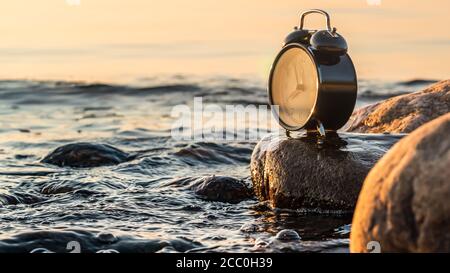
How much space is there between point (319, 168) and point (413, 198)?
234cm

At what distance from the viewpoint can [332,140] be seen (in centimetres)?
567

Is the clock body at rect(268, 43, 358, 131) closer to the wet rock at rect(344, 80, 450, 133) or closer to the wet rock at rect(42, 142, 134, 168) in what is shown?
the wet rock at rect(344, 80, 450, 133)

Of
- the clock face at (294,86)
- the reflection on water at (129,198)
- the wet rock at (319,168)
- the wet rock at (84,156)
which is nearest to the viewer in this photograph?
the reflection on water at (129,198)

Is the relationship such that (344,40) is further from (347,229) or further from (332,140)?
(347,229)

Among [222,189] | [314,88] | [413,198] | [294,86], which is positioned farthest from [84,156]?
[413,198]

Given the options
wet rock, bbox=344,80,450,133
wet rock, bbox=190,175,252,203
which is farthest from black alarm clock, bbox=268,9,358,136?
wet rock, bbox=344,80,450,133

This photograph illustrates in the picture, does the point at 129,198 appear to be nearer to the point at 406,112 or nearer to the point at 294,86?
the point at 294,86

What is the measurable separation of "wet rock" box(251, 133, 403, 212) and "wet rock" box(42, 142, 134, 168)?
2589 mm

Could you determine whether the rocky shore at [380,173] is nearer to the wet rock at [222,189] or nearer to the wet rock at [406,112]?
the wet rock at [406,112]

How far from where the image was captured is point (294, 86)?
230 inches

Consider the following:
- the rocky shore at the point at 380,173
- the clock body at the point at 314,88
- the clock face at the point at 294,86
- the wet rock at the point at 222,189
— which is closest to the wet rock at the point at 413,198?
the rocky shore at the point at 380,173

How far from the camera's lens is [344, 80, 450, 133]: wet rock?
262 inches

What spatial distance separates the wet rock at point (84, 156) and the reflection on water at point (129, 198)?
162mm

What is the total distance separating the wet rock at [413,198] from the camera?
3.03 m
